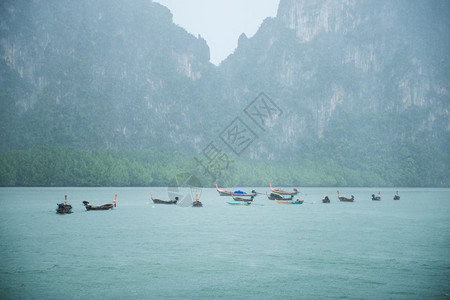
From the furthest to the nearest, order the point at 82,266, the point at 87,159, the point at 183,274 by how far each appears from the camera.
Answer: the point at 87,159, the point at 82,266, the point at 183,274

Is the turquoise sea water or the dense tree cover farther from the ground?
the dense tree cover

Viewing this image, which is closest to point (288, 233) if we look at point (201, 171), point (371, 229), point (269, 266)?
point (371, 229)

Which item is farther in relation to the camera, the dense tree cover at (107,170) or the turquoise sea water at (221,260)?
the dense tree cover at (107,170)

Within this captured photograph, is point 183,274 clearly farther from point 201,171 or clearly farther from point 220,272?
point 201,171

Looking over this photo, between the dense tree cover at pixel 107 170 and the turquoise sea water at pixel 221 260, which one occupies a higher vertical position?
the dense tree cover at pixel 107 170

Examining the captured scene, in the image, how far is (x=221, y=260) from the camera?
2667 centimetres

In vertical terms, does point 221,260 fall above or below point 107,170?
below

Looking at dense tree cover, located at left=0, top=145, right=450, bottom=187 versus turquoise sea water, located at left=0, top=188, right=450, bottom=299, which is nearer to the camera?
turquoise sea water, located at left=0, top=188, right=450, bottom=299

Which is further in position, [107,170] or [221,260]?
[107,170]

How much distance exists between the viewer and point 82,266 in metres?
24.8

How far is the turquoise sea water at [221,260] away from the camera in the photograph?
66.2 feet

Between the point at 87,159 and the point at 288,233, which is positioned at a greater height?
the point at 87,159

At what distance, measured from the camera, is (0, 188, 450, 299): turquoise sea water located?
20.2 metres

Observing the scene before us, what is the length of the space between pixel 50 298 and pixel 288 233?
78.8ft
